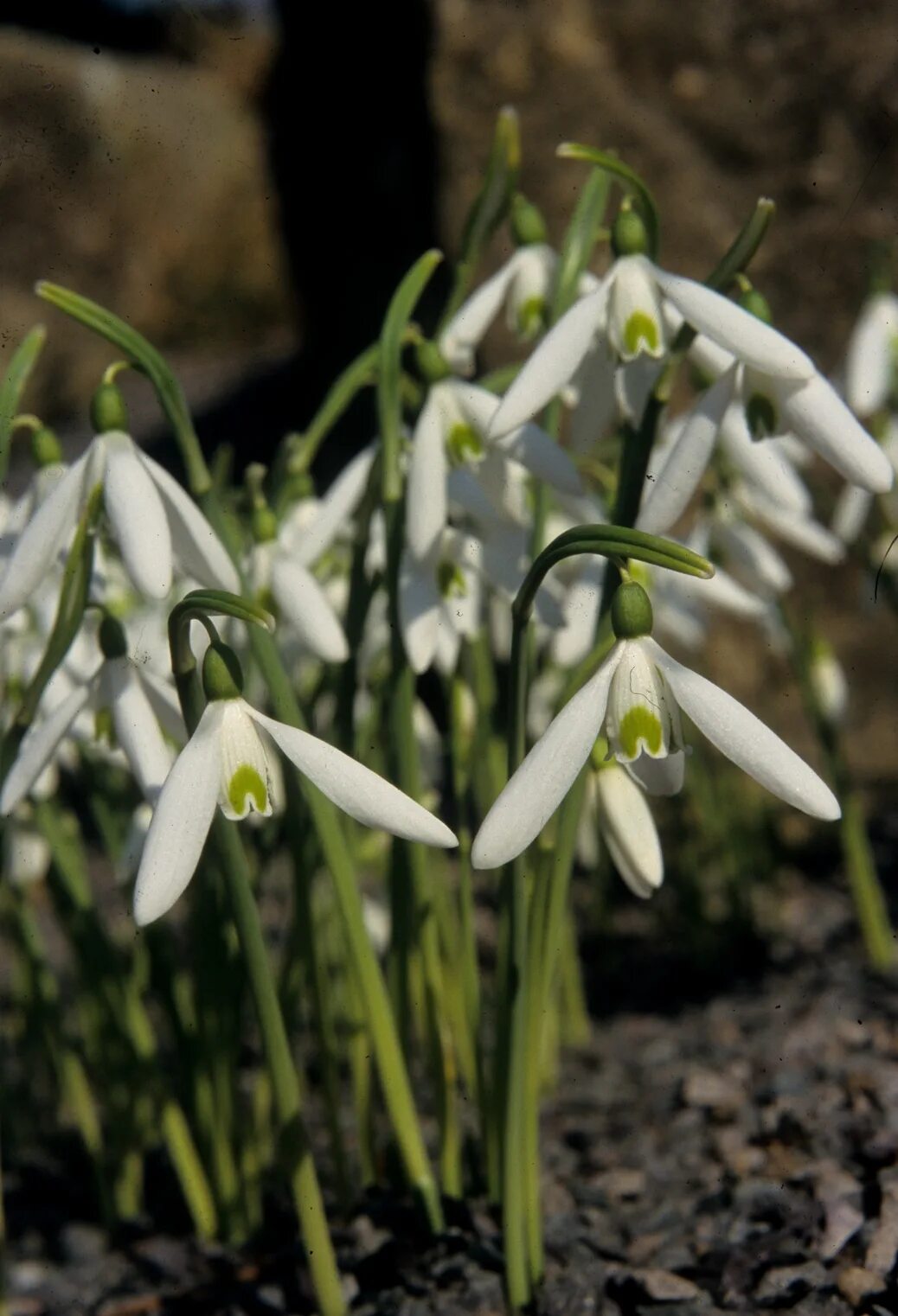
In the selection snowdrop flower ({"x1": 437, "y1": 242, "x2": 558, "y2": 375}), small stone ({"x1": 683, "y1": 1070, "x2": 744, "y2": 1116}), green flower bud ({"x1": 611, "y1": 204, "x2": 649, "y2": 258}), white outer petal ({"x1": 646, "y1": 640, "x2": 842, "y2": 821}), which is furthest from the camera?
small stone ({"x1": 683, "y1": 1070, "x2": 744, "y2": 1116})

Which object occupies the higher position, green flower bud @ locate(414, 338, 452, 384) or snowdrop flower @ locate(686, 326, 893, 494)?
green flower bud @ locate(414, 338, 452, 384)

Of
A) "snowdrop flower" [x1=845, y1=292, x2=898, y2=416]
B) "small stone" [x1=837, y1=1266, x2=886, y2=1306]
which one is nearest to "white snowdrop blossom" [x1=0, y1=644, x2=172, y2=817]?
"small stone" [x1=837, y1=1266, x2=886, y2=1306]

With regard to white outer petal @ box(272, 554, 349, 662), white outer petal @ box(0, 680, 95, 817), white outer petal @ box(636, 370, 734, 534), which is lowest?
white outer petal @ box(0, 680, 95, 817)

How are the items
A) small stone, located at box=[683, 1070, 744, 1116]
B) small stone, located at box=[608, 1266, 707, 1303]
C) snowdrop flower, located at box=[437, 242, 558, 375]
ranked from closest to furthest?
small stone, located at box=[608, 1266, 707, 1303]
snowdrop flower, located at box=[437, 242, 558, 375]
small stone, located at box=[683, 1070, 744, 1116]

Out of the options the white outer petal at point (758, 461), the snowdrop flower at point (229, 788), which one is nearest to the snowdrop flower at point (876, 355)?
the white outer petal at point (758, 461)

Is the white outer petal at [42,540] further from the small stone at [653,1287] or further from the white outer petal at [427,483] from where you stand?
the small stone at [653,1287]

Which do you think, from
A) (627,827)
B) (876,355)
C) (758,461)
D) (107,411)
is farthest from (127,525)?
(876,355)

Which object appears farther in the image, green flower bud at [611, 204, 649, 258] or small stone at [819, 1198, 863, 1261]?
small stone at [819, 1198, 863, 1261]

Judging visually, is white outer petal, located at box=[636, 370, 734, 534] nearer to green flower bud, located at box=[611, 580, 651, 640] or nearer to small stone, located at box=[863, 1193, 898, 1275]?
green flower bud, located at box=[611, 580, 651, 640]
